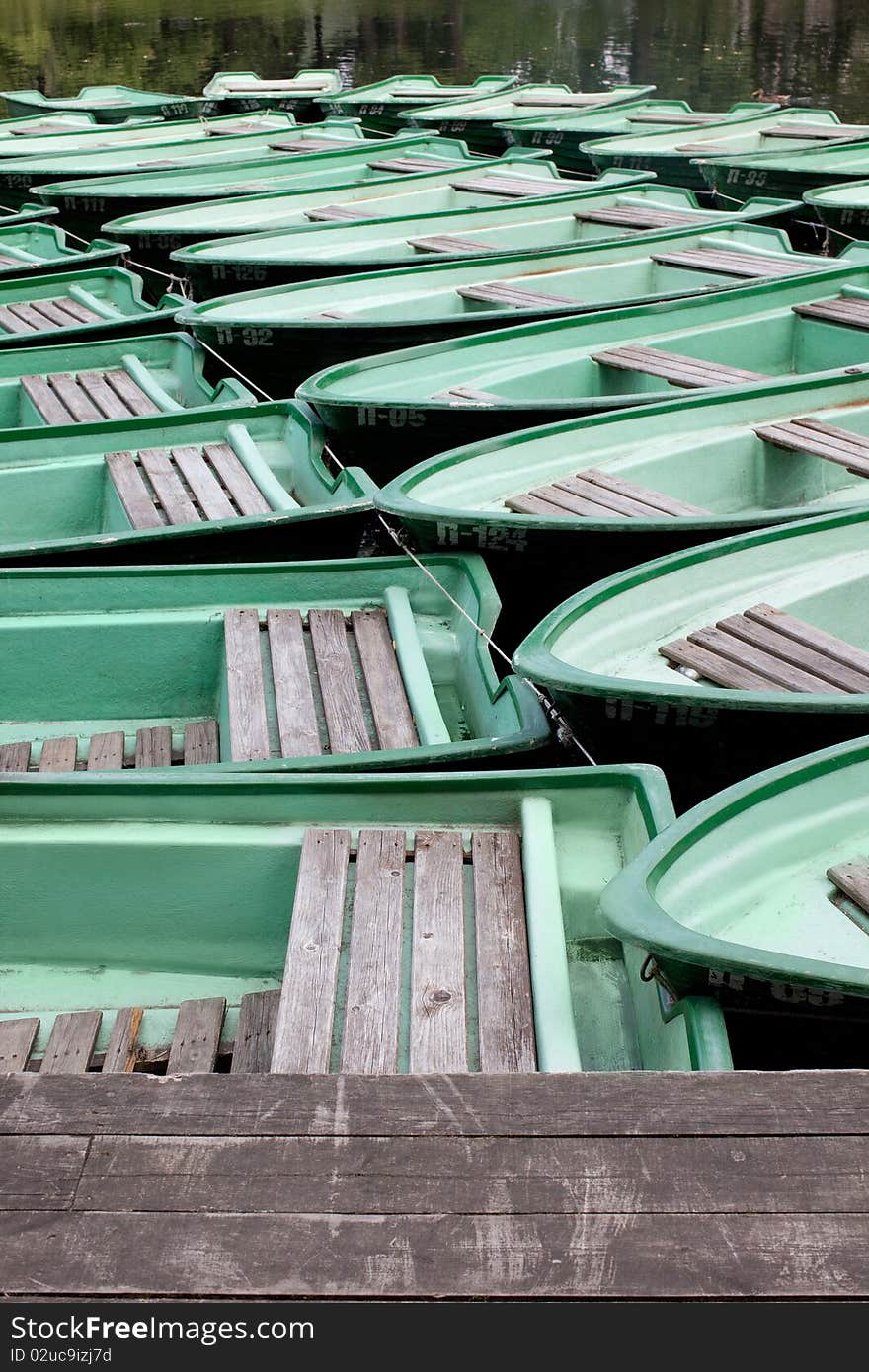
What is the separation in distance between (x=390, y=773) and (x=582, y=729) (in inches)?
32.5

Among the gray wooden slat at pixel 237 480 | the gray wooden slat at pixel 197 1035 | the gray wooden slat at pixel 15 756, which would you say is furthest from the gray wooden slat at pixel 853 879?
the gray wooden slat at pixel 237 480

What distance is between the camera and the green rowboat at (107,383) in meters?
6.69

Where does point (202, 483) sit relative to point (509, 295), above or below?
below

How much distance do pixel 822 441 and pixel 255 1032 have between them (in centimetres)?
357

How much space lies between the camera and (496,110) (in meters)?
15.8

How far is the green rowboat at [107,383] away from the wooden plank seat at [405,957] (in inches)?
145

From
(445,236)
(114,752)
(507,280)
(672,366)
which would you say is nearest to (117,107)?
(445,236)

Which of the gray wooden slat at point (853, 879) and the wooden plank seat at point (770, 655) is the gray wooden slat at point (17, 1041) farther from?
the wooden plank seat at point (770, 655)

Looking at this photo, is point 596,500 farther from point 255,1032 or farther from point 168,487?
point 255,1032

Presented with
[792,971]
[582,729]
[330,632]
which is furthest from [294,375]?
[792,971]

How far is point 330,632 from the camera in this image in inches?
181

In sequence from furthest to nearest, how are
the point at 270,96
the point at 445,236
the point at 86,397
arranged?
the point at 270,96, the point at 445,236, the point at 86,397

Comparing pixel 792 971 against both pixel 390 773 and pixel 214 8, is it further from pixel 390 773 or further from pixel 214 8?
pixel 214 8

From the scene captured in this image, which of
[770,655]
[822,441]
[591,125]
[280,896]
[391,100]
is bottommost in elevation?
[280,896]
